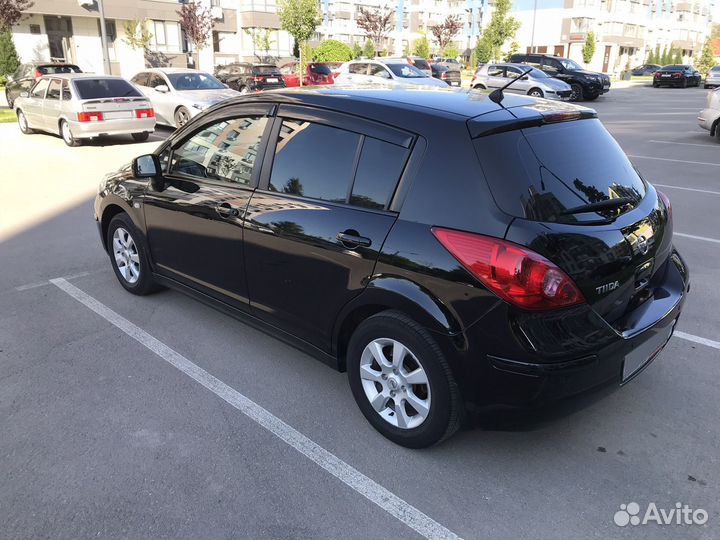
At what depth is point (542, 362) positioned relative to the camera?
2.49 meters

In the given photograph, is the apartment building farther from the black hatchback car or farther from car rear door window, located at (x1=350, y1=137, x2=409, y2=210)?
car rear door window, located at (x1=350, y1=137, x2=409, y2=210)

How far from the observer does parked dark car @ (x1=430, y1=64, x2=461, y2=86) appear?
33.7 m

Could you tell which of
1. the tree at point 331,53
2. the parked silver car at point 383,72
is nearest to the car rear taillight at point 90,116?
the parked silver car at point 383,72

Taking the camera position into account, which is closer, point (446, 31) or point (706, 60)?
point (706, 60)

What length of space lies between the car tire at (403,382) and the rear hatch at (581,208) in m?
0.68

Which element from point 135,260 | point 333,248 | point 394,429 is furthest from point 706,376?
point 135,260

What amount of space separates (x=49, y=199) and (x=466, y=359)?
786cm

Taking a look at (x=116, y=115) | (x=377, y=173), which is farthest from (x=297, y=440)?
(x=116, y=115)

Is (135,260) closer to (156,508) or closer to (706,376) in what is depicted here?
(156,508)

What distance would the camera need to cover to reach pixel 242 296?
12.4 ft

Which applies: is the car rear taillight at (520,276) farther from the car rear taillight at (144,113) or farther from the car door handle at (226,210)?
the car rear taillight at (144,113)

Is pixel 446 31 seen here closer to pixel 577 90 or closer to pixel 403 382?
pixel 577 90

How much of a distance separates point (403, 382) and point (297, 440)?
0.68 m

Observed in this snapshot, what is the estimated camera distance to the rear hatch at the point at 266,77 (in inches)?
941
